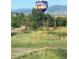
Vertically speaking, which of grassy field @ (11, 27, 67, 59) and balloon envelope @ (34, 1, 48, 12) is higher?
balloon envelope @ (34, 1, 48, 12)

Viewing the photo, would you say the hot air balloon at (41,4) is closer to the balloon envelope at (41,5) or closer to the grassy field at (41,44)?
the balloon envelope at (41,5)

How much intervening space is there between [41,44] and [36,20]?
0.62 feet

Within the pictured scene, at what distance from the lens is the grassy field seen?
60.8 inches

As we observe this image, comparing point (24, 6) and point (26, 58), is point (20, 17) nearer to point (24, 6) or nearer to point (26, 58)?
point (24, 6)

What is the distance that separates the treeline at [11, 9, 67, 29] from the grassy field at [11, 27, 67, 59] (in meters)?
0.05

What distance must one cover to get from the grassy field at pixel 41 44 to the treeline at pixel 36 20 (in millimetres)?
46

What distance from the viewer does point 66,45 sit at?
154 centimetres

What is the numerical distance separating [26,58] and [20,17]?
32 centimetres

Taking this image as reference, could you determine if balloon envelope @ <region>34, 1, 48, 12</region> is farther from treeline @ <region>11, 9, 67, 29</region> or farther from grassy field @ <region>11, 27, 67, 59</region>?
grassy field @ <region>11, 27, 67, 59</region>

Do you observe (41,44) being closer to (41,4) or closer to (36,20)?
(36,20)

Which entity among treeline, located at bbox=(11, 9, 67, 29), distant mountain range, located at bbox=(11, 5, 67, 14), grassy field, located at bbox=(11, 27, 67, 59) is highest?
distant mountain range, located at bbox=(11, 5, 67, 14)

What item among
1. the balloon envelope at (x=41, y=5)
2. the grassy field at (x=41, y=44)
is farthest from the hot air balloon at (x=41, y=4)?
the grassy field at (x=41, y=44)

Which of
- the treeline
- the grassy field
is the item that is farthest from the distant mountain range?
the grassy field
